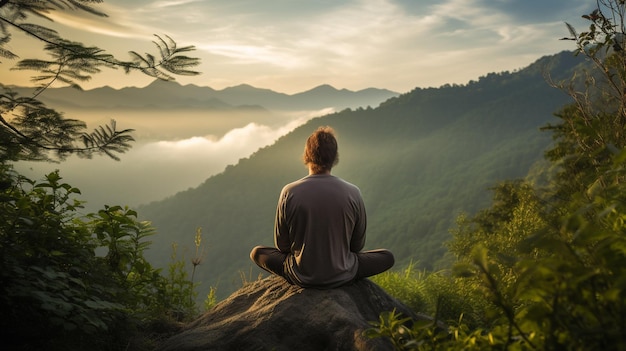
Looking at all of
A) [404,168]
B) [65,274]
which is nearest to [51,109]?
[65,274]

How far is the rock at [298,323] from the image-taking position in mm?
3508

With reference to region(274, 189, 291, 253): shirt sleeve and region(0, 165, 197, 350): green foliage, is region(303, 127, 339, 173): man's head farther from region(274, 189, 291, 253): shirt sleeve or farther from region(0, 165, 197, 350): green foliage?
region(0, 165, 197, 350): green foliage

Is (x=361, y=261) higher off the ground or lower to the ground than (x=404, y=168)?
higher

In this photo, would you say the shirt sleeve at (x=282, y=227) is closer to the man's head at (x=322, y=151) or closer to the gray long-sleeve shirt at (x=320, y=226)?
the gray long-sleeve shirt at (x=320, y=226)

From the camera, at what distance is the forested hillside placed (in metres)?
88.4

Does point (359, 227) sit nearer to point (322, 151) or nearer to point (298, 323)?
point (322, 151)

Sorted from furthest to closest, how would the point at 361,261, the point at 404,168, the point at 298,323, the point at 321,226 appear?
the point at 404,168 → the point at 361,261 → the point at 321,226 → the point at 298,323

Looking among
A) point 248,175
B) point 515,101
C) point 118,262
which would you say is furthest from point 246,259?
point 118,262

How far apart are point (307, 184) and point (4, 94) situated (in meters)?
2.54

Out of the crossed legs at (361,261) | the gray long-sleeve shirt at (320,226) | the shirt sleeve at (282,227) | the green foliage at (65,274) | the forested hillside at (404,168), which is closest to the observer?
the green foliage at (65,274)

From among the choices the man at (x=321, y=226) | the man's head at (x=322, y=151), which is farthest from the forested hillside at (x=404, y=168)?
the man's head at (x=322, y=151)

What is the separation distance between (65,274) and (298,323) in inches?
65.3

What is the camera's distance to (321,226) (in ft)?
13.1

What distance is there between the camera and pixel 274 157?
428ft
